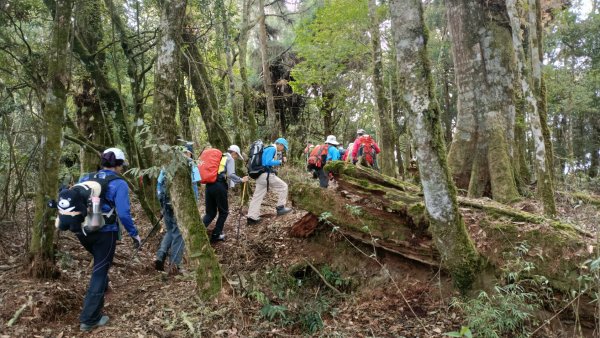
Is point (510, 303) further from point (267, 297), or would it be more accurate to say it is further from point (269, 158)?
point (269, 158)

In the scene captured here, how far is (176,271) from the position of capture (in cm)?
741

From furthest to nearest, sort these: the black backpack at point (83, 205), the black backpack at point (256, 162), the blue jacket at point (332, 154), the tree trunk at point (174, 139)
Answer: the blue jacket at point (332, 154) → the black backpack at point (256, 162) → the tree trunk at point (174, 139) → the black backpack at point (83, 205)

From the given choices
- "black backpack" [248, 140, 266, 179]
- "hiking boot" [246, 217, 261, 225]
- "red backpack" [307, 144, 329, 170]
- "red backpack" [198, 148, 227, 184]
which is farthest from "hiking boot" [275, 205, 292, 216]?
"red backpack" [307, 144, 329, 170]

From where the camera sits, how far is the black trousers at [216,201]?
8.06 m

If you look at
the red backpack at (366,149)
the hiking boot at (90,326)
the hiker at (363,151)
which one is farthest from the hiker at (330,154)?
the hiking boot at (90,326)

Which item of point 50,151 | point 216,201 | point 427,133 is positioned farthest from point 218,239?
point 427,133

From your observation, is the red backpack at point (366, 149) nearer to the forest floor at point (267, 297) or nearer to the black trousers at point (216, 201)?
the forest floor at point (267, 297)

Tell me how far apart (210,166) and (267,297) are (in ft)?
10.1

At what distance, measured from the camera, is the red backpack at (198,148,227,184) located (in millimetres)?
7883

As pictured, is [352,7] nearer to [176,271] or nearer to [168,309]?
[176,271]

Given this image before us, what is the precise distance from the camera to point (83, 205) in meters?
5.02

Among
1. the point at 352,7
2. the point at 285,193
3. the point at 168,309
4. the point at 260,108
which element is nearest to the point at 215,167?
the point at 285,193

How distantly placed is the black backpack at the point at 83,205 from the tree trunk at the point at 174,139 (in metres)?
0.90

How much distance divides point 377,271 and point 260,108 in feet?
55.3
